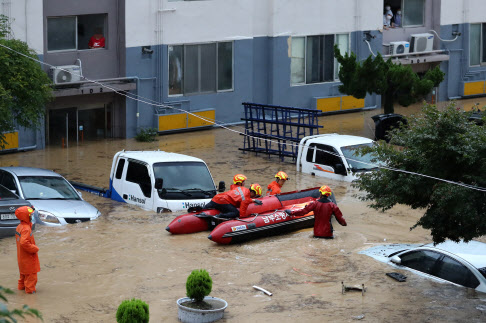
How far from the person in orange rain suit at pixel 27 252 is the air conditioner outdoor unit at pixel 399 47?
27.3m

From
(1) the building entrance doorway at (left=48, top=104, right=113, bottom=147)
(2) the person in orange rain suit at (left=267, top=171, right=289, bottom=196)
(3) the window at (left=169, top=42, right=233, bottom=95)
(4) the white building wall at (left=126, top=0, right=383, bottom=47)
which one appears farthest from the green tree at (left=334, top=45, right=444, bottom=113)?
(2) the person in orange rain suit at (left=267, top=171, right=289, bottom=196)

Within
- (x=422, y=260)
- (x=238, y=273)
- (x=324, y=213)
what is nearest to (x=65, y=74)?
(x=324, y=213)

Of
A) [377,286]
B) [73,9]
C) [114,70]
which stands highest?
[73,9]

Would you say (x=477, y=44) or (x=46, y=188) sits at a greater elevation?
(x=477, y=44)

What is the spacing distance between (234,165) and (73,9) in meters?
8.19

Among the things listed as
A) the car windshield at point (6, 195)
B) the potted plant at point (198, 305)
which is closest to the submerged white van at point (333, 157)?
the car windshield at point (6, 195)

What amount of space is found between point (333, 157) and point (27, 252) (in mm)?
12360

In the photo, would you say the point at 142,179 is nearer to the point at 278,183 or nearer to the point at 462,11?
the point at 278,183

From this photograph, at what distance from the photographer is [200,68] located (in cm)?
3384

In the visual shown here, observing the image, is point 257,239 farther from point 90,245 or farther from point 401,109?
point 401,109

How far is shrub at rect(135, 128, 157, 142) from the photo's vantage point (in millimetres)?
31391

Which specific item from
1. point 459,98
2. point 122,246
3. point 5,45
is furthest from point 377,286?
point 459,98

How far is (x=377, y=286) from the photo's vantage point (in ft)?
50.4

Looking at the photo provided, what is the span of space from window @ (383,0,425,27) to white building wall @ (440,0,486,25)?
1.11 meters
